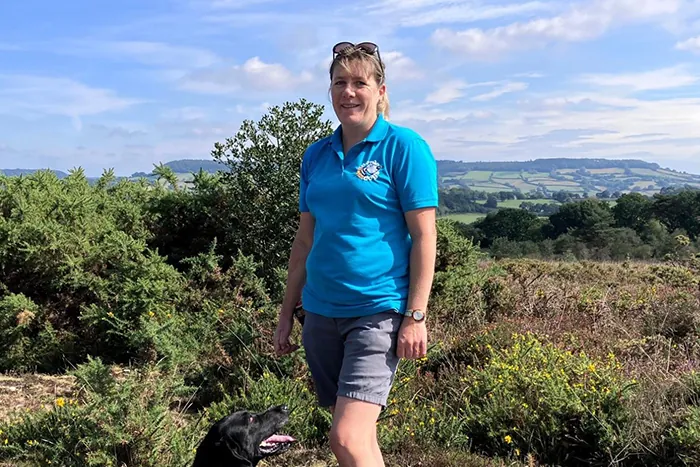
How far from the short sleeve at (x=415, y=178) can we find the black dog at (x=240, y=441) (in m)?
1.58

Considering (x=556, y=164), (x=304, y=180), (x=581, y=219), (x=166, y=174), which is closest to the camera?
(x=304, y=180)

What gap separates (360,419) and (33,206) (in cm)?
524

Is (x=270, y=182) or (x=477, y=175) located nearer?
(x=270, y=182)

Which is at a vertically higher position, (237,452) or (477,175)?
(477,175)

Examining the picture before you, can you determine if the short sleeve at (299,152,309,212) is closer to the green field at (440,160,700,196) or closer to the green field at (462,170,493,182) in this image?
the green field at (440,160,700,196)

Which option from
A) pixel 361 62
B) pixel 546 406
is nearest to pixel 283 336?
pixel 361 62

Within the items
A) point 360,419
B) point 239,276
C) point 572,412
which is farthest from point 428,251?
point 239,276

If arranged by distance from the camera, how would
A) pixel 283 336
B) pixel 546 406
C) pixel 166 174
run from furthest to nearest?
1. pixel 166 174
2. pixel 546 406
3. pixel 283 336

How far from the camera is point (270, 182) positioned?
6652mm

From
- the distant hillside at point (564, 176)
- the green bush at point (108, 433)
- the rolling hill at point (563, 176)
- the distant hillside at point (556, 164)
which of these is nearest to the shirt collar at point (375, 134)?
the green bush at point (108, 433)

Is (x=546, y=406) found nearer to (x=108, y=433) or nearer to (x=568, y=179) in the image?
(x=108, y=433)

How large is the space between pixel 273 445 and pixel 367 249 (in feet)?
5.09

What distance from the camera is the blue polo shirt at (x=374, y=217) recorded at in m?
2.29

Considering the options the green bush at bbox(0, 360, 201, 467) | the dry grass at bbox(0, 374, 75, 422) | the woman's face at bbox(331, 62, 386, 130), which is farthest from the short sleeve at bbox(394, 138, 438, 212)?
the dry grass at bbox(0, 374, 75, 422)
